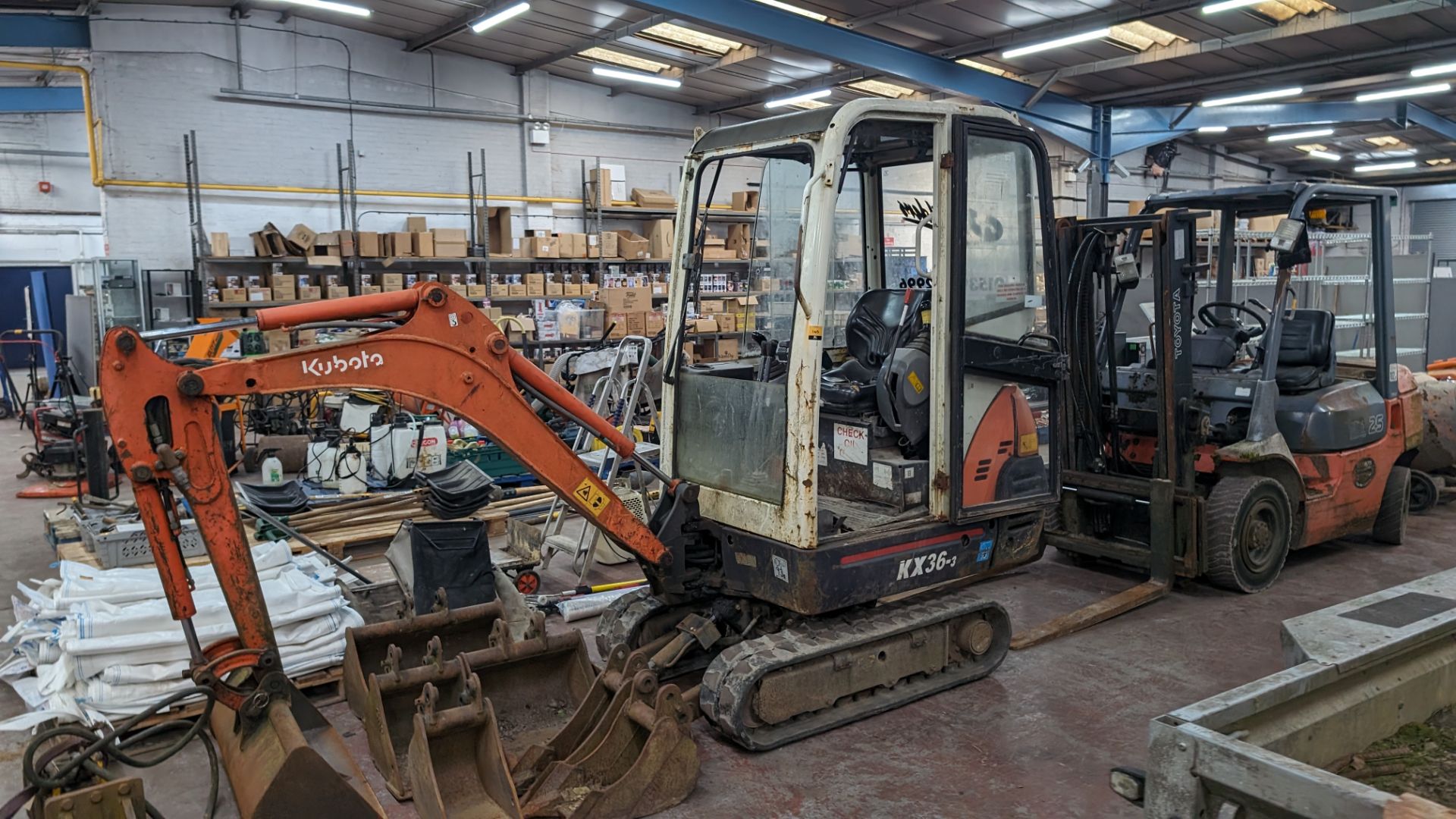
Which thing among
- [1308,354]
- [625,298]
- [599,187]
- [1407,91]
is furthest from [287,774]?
[1407,91]

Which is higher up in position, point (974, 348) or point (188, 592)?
point (974, 348)

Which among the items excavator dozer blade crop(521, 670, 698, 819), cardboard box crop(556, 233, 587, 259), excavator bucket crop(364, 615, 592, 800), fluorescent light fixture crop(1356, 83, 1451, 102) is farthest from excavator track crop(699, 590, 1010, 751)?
fluorescent light fixture crop(1356, 83, 1451, 102)

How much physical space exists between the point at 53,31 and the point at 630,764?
12.6m

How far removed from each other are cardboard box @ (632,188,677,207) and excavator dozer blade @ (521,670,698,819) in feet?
41.8

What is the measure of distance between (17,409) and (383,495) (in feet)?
34.1

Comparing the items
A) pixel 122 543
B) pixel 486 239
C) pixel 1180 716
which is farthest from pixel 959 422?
pixel 486 239

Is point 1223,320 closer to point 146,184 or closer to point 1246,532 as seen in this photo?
point 1246,532

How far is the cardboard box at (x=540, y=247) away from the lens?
1465 centimetres

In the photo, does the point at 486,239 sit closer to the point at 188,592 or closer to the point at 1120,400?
the point at 1120,400

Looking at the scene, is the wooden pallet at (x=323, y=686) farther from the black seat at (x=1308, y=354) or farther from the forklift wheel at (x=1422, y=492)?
the forklift wheel at (x=1422, y=492)

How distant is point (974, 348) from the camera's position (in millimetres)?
4836

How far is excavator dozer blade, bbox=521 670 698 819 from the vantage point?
12.8ft

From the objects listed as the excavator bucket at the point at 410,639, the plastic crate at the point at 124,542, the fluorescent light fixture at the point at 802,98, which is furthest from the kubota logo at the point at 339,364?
the fluorescent light fixture at the point at 802,98

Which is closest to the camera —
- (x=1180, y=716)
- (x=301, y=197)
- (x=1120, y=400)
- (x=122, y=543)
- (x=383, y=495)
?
(x=1180, y=716)
